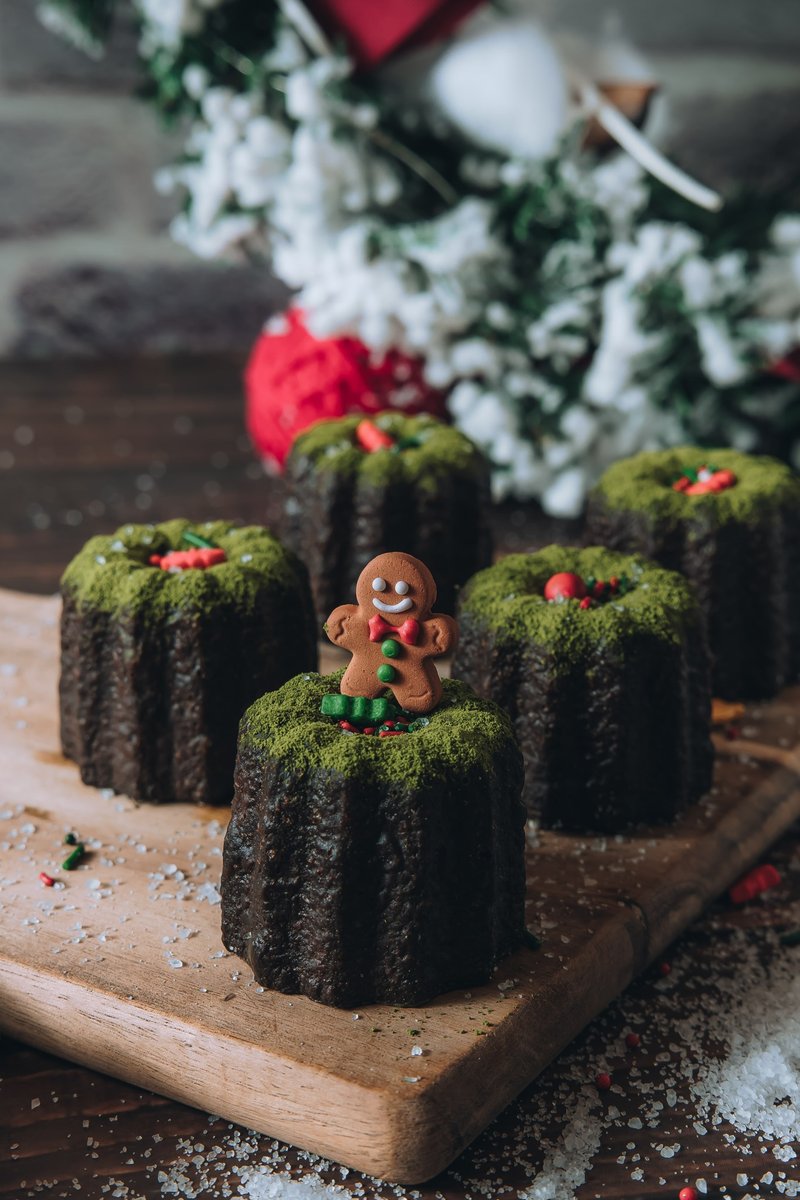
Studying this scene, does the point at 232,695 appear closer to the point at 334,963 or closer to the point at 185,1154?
the point at 334,963

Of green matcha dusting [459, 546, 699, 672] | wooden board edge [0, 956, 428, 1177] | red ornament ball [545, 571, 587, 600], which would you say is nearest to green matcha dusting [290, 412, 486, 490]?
green matcha dusting [459, 546, 699, 672]

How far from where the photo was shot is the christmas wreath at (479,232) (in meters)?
2.69

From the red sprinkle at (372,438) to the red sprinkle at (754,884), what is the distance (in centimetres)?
86

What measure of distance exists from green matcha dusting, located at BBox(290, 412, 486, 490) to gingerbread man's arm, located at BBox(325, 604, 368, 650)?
68 cm

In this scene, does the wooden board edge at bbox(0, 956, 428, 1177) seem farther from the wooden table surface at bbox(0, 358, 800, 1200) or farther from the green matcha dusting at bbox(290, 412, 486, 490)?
the green matcha dusting at bbox(290, 412, 486, 490)

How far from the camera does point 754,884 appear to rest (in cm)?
182

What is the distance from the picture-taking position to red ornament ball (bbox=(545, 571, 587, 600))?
188 cm

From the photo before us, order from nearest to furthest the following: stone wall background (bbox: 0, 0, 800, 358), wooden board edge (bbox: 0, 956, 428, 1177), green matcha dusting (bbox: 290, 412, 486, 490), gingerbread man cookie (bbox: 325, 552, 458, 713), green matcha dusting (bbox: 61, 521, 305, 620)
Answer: wooden board edge (bbox: 0, 956, 428, 1177), gingerbread man cookie (bbox: 325, 552, 458, 713), green matcha dusting (bbox: 61, 521, 305, 620), green matcha dusting (bbox: 290, 412, 486, 490), stone wall background (bbox: 0, 0, 800, 358)

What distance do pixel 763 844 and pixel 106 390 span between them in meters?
2.35

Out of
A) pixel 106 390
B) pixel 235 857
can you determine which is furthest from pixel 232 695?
pixel 106 390

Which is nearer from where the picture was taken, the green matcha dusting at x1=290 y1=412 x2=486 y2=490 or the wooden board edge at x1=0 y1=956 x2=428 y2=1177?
the wooden board edge at x1=0 y1=956 x2=428 y2=1177

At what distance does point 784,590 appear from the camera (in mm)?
2219

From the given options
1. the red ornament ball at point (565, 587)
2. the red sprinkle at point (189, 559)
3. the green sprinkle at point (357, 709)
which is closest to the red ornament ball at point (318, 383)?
the red sprinkle at point (189, 559)

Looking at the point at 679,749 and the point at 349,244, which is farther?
the point at 349,244
